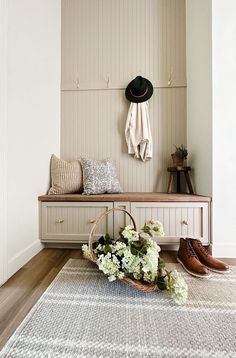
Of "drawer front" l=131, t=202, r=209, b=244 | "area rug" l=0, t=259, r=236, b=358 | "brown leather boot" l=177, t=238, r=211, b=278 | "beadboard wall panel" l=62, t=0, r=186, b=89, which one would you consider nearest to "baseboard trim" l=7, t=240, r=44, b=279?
"area rug" l=0, t=259, r=236, b=358

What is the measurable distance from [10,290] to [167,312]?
0.84m

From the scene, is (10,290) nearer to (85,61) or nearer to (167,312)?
(167,312)

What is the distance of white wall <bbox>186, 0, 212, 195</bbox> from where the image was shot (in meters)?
1.64

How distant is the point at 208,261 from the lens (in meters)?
1.37

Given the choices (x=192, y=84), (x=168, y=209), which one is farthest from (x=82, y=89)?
(x=168, y=209)

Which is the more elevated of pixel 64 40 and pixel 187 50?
pixel 64 40

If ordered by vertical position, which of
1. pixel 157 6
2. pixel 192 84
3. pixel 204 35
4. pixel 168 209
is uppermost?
pixel 157 6

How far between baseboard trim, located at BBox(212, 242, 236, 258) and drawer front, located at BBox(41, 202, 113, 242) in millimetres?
863

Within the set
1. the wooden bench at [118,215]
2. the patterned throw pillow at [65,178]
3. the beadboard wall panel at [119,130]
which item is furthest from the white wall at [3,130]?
the beadboard wall panel at [119,130]

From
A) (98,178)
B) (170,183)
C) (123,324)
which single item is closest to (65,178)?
(98,178)

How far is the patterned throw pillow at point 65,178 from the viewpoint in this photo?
72.5 inches

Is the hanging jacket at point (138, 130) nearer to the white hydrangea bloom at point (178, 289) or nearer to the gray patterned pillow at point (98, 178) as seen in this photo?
the gray patterned pillow at point (98, 178)

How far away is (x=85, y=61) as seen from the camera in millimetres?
2180

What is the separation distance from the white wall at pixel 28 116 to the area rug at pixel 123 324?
1.72 ft
